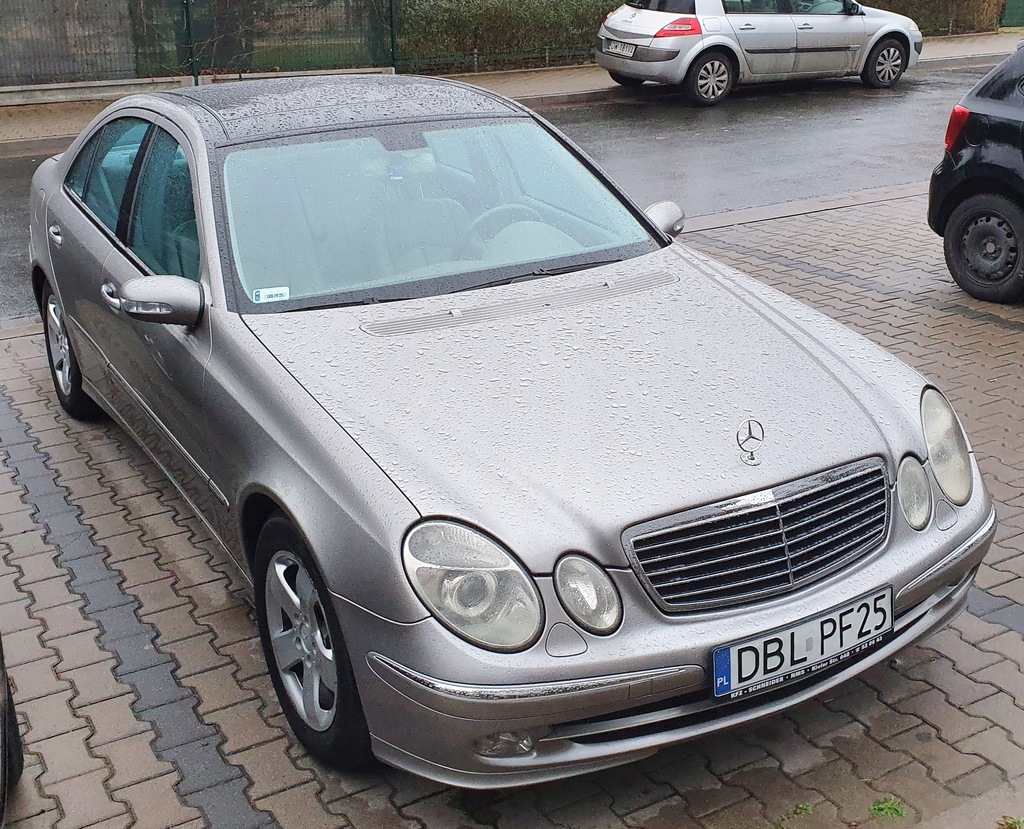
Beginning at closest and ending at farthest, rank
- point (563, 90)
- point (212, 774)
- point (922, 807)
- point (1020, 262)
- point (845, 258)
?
point (922, 807) → point (212, 774) → point (1020, 262) → point (845, 258) → point (563, 90)

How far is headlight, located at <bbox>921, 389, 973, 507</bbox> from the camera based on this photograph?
347cm

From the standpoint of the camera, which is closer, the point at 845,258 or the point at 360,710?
the point at 360,710

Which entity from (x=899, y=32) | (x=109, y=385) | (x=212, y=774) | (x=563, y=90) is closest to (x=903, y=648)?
(x=212, y=774)

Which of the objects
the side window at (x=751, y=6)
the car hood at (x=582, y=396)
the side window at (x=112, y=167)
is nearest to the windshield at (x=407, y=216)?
the car hood at (x=582, y=396)

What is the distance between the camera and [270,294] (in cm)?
383

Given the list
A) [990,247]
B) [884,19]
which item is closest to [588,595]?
[990,247]

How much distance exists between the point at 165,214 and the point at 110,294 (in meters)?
0.40

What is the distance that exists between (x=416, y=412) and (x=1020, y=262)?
16.8 ft

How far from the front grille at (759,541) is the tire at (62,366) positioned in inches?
140

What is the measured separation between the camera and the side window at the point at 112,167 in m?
4.84

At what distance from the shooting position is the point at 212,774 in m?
3.42

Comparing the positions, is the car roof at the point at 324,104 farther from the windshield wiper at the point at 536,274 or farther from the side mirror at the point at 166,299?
the windshield wiper at the point at 536,274

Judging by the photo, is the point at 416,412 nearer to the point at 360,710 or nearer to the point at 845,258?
the point at 360,710

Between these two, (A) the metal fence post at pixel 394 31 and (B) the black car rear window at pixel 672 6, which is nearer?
→ (B) the black car rear window at pixel 672 6
